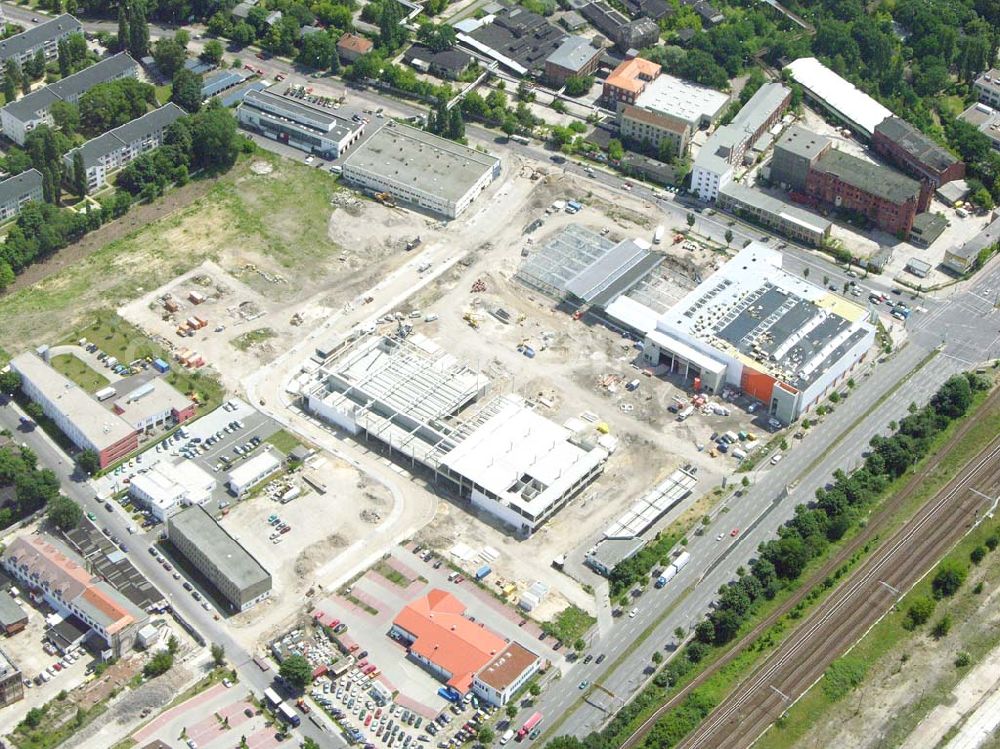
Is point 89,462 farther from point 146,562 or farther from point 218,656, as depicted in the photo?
point 218,656

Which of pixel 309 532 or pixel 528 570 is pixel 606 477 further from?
pixel 309 532

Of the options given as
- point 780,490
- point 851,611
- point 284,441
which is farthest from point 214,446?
point 851,611

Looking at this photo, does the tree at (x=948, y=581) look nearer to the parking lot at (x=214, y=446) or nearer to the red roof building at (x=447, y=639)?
the red roof building at (x=447, y=639)

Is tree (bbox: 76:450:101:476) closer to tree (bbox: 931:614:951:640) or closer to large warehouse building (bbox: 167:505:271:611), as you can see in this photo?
large warehouse building (bbox: 167:505:271:611)

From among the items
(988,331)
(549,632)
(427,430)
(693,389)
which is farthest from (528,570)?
(988,331)

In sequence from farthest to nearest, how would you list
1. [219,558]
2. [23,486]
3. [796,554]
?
1. [23,486]
2. [796,554]
3. [219,558]

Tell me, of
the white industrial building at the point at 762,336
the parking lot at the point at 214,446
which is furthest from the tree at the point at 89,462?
the white industrial building at the point at 762,336

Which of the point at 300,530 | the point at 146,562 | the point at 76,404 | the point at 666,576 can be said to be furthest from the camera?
the point at 76,404

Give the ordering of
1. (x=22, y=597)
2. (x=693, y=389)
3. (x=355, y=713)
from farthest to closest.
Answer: (x=693, y=389) → (x=22, y=597) → (x=355, y=713)
